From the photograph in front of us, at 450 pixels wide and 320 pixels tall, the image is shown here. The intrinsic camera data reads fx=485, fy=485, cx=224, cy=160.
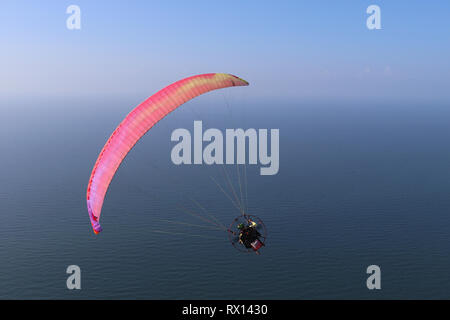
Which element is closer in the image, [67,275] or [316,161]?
[67,275]

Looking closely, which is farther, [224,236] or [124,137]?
[224,236]

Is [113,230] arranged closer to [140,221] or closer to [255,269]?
[140,221]

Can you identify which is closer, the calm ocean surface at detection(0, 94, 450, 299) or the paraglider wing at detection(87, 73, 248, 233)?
the paraglider wing at detection(87, 73, 248, 233)

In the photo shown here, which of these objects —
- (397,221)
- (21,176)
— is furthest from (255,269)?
(21,176)

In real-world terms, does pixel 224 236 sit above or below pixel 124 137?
above

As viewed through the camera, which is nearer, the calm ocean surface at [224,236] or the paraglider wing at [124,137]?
the paraglider wing at [124,137]
